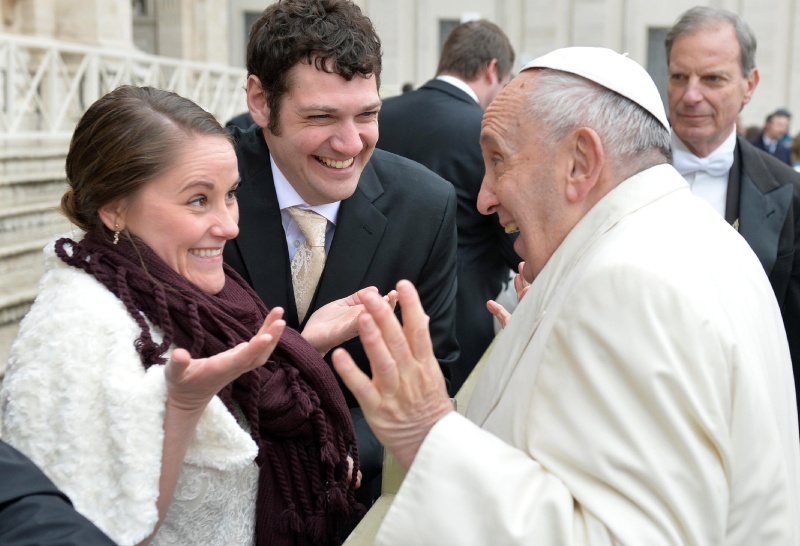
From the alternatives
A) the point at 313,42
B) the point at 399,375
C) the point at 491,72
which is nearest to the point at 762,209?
the point at 313,42

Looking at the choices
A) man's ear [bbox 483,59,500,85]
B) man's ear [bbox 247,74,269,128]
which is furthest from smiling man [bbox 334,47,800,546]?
man's ear [bbox 483,59,500,85]

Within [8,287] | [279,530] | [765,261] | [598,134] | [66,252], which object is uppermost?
[598,134]

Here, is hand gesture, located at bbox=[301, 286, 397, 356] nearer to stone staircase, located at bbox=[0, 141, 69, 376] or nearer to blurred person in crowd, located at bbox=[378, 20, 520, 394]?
blurred person in crowd, located at bbox=[378, 20, 520, 394]

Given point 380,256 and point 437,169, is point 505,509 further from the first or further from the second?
point 437,169

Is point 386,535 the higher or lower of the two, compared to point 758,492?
lower

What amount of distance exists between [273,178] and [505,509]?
5.26 ft

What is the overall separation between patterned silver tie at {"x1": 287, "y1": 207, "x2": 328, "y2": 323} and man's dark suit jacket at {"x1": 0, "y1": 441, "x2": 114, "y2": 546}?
4.13 feet

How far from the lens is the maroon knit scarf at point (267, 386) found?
204 centimetres

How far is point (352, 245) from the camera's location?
2.88 meters

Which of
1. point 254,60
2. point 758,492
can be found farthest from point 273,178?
point 758,492

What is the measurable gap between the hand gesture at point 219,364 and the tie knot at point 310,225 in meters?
1.07

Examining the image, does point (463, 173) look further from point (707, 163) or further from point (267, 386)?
point (267, 386)

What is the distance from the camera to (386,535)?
5.53 ft

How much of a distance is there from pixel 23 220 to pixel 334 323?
247 inches
